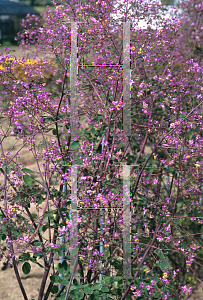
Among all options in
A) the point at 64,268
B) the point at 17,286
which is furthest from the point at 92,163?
the point at 17,286

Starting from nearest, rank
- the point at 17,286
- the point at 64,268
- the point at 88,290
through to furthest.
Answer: the point at 88,290
the point at 64,268
the point at 17,286

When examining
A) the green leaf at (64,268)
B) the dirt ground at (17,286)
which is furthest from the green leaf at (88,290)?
the dirt ground at (17,286)

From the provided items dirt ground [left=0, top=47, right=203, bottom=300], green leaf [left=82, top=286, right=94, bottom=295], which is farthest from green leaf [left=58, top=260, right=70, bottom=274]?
dirt ground [left=0, top=47, right=203, bottom=300]

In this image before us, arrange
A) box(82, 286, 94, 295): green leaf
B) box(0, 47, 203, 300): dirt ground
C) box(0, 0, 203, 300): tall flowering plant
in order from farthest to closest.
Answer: box(0, 47, 203, 300): dirt ground
box(0, 0, 203, 300): tall flowering plant
box(82, 286, 94, 295): green leaf

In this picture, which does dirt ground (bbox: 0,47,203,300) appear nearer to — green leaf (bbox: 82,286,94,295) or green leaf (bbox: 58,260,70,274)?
green leaf (bbox: 58,260,70,274)

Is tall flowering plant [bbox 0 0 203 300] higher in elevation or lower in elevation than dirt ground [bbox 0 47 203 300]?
higher

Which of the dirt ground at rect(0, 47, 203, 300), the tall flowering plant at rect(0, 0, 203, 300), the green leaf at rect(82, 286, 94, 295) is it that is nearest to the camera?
the green leaf at rect(82, 286, 94, 295)

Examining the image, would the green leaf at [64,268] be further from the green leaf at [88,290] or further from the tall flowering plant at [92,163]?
the green leaf at [88,290]

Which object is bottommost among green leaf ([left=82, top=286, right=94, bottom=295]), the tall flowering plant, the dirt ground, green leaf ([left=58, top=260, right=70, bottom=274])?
the dirt ground

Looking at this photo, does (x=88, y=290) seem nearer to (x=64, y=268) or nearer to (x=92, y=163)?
(x=64, y=268)

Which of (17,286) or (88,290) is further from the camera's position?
(17,286)

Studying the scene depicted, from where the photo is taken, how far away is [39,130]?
5.91 feet

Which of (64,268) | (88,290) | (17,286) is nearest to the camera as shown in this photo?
(88,290)

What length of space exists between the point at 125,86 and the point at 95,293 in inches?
43.9
